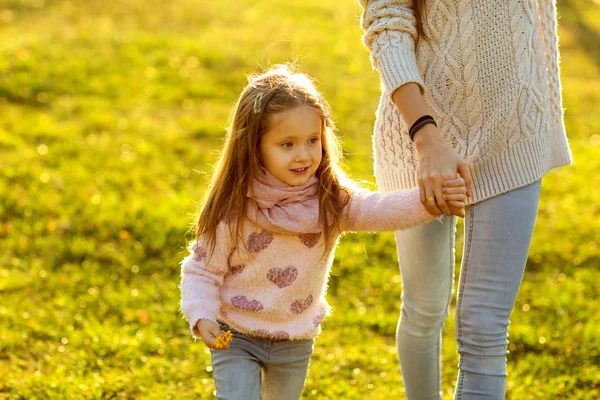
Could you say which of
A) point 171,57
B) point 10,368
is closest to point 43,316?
point 10,368

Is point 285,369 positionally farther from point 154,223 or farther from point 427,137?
point 154,223

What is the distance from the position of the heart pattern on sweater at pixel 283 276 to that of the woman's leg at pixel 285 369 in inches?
8.9

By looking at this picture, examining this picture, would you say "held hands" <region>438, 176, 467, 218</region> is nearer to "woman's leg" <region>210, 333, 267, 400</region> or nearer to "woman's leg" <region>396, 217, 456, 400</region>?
"woman's leg" <region>396, 217, 456, 400</region>

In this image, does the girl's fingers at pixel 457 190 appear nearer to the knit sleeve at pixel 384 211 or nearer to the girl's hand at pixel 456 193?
the girl's hand at pixel 456 193

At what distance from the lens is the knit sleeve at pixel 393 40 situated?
2586 millimetres

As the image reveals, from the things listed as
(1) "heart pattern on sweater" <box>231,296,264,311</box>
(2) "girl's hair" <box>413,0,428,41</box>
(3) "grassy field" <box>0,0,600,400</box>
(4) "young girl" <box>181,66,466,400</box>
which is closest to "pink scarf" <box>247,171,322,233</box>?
(4) "young girl" <box>181,66,466,400</box>

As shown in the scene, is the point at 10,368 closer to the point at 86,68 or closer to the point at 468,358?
the point at 468,358

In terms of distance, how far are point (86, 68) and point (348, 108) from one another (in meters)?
2.88

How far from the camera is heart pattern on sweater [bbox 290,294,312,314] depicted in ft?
9.29

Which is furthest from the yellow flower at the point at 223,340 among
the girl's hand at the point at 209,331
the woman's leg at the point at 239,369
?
the woman's leg at the point at 239,369

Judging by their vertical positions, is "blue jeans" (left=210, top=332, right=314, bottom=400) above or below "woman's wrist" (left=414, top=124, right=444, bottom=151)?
below

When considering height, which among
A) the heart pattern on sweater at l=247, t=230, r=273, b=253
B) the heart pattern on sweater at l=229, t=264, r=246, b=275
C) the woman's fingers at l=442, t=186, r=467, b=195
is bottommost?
the heart pattern on sweater at l=229, t=264, r=246, b=275

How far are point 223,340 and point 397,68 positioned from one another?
1.01 metres

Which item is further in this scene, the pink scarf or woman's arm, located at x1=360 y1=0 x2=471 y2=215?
the pink scarf
